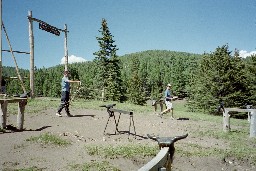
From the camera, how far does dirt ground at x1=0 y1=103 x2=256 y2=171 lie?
7.25 meters

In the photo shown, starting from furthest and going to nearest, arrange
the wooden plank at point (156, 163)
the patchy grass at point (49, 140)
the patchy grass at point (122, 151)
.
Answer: the patchy grass at point (49, 140) → the patchy grass at point (122, 151) → the wooden plank at point (156, 163)

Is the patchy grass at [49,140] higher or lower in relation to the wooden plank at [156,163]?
lower

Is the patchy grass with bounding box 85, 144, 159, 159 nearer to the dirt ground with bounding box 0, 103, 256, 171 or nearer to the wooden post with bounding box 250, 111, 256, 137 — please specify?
the dirt ground with bounding box 0, 103, 256, 171

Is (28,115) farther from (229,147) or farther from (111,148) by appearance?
(229,147)

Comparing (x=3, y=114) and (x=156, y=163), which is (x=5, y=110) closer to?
(x=3, y=114)

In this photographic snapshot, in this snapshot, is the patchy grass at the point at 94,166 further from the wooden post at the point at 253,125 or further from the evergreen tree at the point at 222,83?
the evergreen tree at the point at 222,83

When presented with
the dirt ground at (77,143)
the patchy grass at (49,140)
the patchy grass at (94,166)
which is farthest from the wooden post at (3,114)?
the patchy grass at (94,166)

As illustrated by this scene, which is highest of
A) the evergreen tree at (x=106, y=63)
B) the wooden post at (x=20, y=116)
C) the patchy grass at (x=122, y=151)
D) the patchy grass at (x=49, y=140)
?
the evergreen tree at (x=106, y=63)

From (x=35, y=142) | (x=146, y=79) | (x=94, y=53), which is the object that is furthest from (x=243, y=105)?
(x=146, y=79)

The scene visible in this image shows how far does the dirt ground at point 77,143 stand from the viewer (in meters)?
7.25

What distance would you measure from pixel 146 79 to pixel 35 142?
110921 mm

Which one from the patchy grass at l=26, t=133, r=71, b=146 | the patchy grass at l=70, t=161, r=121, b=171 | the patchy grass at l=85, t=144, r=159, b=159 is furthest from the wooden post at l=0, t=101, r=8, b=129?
the patchy grass at l=70, t=161, r=121, b=171

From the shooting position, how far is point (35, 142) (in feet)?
28.6

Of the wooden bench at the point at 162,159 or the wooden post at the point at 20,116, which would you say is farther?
the wooden post at the point at 20,116
